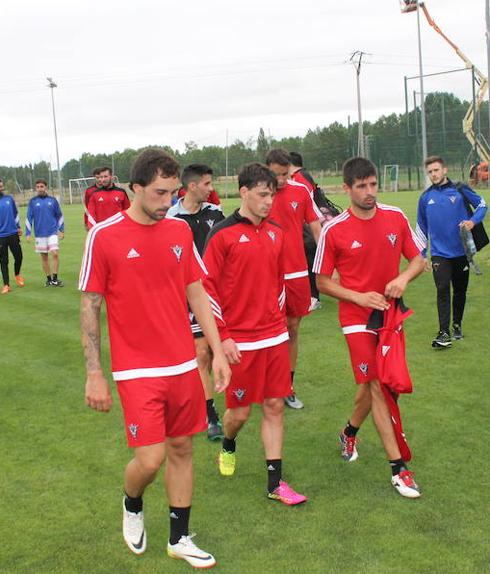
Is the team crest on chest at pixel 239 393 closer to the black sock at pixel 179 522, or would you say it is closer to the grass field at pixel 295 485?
the grass field at pixel 295 485

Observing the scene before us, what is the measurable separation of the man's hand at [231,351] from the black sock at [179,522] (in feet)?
3.11

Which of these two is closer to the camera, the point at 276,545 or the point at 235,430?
the point at 276,545

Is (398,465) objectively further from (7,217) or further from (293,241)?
(7,217)

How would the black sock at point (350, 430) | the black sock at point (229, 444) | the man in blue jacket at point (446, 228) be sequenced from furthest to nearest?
the man in blue jacket at point (446, 228), the black sock at point (350, 430), the black sock at point (229, 444)

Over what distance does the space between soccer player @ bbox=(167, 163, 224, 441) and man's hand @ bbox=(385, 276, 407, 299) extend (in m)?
1.77

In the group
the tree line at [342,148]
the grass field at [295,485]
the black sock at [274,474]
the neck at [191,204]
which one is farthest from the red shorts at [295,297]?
the tree line at [342,148]

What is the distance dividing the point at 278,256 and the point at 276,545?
1.85 metres

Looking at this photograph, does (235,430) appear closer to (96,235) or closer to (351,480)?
(351,480)

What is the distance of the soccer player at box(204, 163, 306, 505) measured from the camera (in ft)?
15.5

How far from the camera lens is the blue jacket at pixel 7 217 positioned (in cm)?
1434

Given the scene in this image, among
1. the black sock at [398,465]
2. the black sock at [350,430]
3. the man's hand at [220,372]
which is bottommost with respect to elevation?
the black sock at [398,465]

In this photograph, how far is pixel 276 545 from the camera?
4.10 meters

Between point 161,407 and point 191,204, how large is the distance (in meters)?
2.76

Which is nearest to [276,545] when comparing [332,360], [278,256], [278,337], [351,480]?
[351,480]
